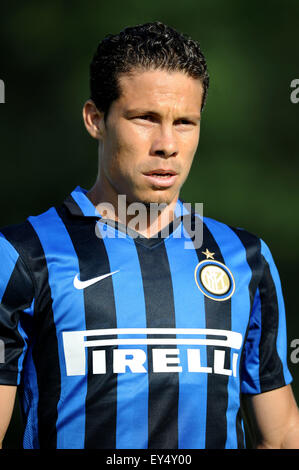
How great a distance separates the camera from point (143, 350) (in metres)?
1.97

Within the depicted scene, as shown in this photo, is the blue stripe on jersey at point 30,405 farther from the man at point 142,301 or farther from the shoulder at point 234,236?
the shoulder at point 234,236

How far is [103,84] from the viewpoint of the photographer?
215cm

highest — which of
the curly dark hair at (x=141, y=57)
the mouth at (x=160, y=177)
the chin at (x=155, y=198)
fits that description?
the curly dark hair at (x=141, y=57)

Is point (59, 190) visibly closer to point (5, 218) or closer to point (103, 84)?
point (5, 218)

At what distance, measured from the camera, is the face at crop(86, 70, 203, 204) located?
2043 millimetres

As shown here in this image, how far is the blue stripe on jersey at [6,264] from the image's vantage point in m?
1.95

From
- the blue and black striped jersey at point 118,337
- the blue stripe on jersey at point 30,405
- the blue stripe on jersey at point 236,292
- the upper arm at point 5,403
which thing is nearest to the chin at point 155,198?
the blue and black striped jersey at point 118,337

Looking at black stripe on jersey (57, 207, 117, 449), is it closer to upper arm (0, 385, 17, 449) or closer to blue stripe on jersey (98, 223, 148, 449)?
blue stripe on jersey (98, 223, 148, 449)

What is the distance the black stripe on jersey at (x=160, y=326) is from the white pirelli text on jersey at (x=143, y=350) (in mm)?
15

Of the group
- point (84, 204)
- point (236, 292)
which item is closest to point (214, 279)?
point (236, 292)

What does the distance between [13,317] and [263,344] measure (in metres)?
0.69

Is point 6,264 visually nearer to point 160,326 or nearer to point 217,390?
point 160,326

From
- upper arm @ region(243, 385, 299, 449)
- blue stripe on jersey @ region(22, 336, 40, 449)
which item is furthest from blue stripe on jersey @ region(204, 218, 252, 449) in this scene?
blue stripe on jersey @ region(22, 336, 40, 449)
